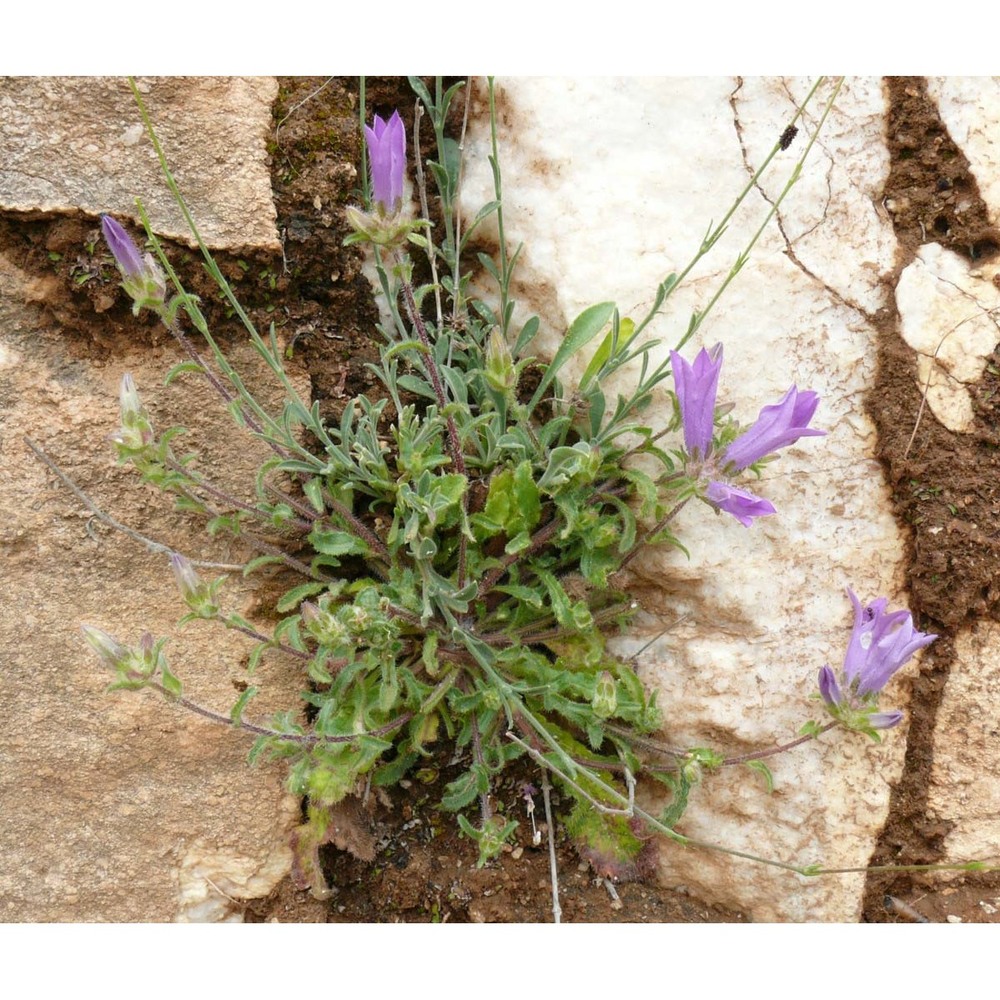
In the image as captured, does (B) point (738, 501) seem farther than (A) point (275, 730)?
No

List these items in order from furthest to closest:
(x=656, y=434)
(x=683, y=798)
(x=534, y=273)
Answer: (x=534, y=273), (x=656, y=434), (x=683, y=798)

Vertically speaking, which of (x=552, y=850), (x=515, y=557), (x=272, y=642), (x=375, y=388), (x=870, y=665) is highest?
(x=375, y=388)

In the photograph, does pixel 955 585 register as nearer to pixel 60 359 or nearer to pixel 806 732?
pixel 806 732

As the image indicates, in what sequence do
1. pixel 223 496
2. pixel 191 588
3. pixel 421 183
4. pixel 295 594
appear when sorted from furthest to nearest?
pixel 421 183, pixel 295 594, pixel 223 496, pixel 191 588

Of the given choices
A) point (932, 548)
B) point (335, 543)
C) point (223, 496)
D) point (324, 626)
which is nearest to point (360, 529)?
point (335, 543)

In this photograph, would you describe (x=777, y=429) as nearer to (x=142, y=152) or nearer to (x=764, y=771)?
(x=764, y=771)

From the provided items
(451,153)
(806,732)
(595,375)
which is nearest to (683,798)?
(806,732)
